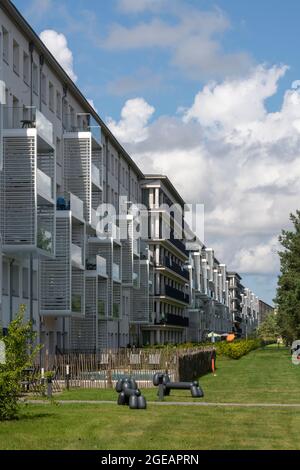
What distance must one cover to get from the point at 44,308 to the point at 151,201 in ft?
166

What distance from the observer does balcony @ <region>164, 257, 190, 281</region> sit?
310ft

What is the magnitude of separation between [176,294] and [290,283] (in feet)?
71.8

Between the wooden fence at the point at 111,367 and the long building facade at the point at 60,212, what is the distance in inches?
62.8

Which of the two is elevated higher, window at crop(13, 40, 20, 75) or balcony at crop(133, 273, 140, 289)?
window at crop(13, 40, 20, 75)

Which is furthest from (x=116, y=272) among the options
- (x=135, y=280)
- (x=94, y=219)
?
(x=135, y=280)

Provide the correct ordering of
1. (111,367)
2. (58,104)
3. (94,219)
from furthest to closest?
(94,219) < (58,104) < (111,367)

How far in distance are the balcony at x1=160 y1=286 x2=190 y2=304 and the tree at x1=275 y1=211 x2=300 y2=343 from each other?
11.9 m

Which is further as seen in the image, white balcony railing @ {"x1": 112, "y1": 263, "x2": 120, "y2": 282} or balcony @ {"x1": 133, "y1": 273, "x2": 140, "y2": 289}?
balcony @ {"x1": 133, "y1": 273, "x2": 140, "y2": 289}

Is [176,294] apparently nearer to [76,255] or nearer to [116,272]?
[116,272]

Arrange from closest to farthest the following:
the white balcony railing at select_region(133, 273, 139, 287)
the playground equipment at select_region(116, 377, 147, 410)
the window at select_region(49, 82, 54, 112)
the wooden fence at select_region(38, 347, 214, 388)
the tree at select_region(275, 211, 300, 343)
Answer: the playground equipment at select_region(116, 377, 147, 410) < the wooden fence at select_region(38, 347, 214, 388) < the window at select_region(49, 82, 54, 112) < the white balcony railing at select_region(133, 273, 139, 287) < the tree at select_region(275, 211, 300, 343)

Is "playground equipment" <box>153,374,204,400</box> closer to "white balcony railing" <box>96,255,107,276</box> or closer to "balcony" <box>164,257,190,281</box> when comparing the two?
"white balcony railing" <box>96,255,107,276</box>

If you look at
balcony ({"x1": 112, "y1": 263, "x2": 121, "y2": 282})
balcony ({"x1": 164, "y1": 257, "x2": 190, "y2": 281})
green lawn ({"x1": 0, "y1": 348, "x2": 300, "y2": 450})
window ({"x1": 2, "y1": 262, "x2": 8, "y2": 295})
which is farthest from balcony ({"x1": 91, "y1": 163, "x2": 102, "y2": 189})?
balcony ({"x1": 164, "y1": 257, "x2": 190, "y2": 281})

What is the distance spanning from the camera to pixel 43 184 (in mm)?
37781
